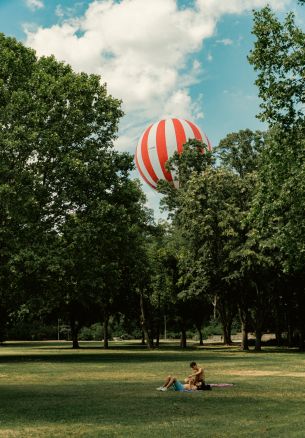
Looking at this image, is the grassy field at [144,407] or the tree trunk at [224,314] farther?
the tree trunk at [224,314]

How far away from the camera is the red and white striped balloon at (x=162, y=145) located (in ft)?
252

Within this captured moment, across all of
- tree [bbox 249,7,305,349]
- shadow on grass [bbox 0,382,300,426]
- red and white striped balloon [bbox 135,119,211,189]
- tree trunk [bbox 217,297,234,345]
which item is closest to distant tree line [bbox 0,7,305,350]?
tree [bbox 249,7,305,349]

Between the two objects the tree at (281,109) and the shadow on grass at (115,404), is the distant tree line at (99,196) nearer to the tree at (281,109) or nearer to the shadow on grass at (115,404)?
the tree at (281,109)

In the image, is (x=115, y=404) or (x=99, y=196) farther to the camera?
(x=99, y=196)

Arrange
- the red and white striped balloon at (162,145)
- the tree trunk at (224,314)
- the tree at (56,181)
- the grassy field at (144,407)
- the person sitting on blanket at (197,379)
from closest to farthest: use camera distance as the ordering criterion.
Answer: the grassy field at (144,407) < the person sitting on blanket at (197,379) < the tree at (56,181) < the tree trunk at (224,314) < the red and white striped balloon at (162,145)

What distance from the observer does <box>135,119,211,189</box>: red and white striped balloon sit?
76.8 metres

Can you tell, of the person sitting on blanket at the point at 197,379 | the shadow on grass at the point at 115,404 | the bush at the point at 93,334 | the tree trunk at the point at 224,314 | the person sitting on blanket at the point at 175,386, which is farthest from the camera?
the bush at the point at 93,334

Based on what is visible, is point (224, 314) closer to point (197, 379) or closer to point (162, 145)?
point (162, 145)

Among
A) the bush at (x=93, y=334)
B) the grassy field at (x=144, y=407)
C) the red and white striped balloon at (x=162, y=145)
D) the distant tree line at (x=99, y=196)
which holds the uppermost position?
the red and white striped balloon at (x=162, y=145)

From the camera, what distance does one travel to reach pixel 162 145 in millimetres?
77250

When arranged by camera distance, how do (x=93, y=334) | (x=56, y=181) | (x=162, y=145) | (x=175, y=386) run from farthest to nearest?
(x=93, y=334) < (x=162, y=145) < (x=56, y=181) < (x=175, y=386)

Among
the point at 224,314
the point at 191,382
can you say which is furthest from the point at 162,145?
the point at 191,382

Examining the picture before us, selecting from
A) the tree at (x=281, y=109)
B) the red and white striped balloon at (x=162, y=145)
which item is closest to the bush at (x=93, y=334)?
the red and white striped balloon at (x=162, y=145)

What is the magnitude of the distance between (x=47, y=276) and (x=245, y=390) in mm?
22958
